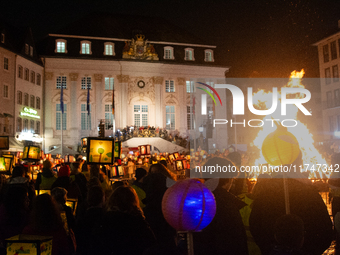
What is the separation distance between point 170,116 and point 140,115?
3428mm

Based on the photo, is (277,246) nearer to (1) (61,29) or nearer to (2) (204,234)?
(2) (204,234)

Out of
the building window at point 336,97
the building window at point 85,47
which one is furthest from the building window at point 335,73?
the building window at point 85,47

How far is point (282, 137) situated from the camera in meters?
4.07

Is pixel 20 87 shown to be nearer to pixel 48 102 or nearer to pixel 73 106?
pixel 48 102

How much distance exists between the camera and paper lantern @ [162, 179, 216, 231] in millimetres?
2705

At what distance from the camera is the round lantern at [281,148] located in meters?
4.00

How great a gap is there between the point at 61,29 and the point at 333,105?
1238 inches

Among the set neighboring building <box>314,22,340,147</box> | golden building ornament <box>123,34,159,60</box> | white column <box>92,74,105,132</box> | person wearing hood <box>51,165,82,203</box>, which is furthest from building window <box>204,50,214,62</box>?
person wearing hood <box>51,165,82,203</box>

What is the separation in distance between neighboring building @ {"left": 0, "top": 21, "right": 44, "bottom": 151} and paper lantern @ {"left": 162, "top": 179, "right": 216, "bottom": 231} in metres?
26.6

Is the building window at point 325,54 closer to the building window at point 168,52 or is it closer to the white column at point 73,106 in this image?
the building window at point 168,52

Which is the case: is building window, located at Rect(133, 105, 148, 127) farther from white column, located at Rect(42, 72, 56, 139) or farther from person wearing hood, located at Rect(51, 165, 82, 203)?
person wearing hood, located at Rect(51, 165, 82, 203)

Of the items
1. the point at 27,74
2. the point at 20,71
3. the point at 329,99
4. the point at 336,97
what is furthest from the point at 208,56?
the point at 20,71

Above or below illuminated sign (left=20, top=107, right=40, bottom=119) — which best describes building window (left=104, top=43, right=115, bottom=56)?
above

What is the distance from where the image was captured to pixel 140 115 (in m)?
39.9
